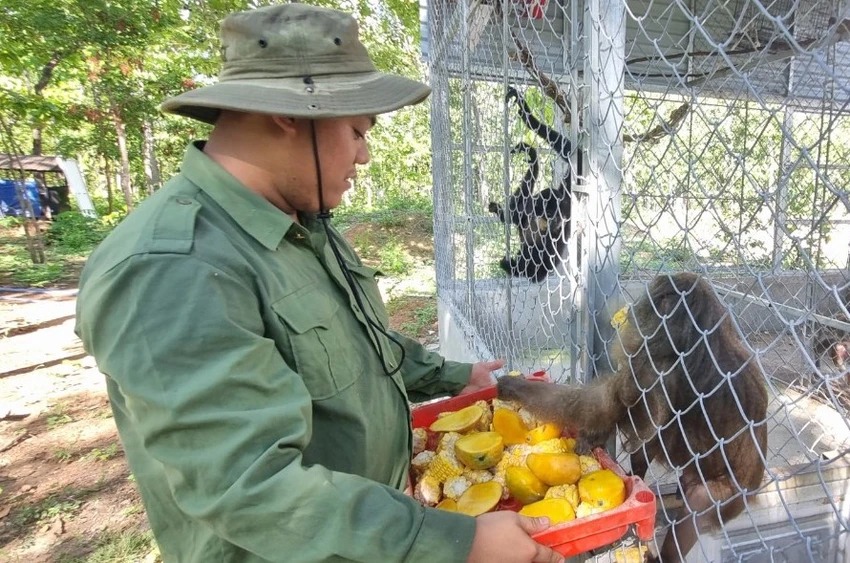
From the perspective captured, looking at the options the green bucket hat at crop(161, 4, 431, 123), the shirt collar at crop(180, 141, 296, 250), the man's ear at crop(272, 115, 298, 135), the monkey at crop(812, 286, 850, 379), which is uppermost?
the green bucket hat at crop(161, 4, 431, 123)

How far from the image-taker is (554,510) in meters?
1.32

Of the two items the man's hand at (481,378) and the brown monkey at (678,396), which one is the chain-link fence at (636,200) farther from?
the man's hand at (481,378)

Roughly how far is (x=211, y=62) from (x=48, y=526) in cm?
922

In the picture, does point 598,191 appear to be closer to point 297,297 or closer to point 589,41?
point 589,41

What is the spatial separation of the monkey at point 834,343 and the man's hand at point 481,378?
2981mm

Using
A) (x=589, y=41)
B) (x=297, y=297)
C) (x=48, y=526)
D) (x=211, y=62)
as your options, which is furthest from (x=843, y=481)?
(x=211, y=62)

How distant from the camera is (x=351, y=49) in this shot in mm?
1241

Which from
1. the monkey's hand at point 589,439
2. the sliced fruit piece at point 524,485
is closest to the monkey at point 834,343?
the monkey's hand at point 589,439

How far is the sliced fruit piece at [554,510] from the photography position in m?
1.29

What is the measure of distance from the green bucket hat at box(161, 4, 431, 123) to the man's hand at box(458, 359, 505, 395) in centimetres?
111

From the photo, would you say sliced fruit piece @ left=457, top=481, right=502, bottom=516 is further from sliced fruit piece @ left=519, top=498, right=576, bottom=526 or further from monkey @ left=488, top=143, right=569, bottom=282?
monkey @ left=488, top=143, right=569, bottom=282

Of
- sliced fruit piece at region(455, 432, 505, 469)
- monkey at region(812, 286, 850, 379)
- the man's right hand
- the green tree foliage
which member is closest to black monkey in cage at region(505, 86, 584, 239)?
sliced fruit piece at region(455, 432, 505, 469)

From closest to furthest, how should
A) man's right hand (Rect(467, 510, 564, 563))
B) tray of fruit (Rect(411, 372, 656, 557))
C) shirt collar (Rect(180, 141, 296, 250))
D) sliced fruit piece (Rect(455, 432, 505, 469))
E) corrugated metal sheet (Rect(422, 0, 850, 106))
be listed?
1. man's right hand (Rect(467, 510, 564, 563))
2. shirt collar (Rect(180, 141, 296, 250))
3. tray of fruit (Rect(411, 372, 656, 557))
4. sliced fruit piece (Rect(455, 432, 505, 469))
5. corrugated metal sheet (Rect(422, 0, 850, 106))

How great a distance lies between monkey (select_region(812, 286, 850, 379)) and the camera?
13.0 feet
